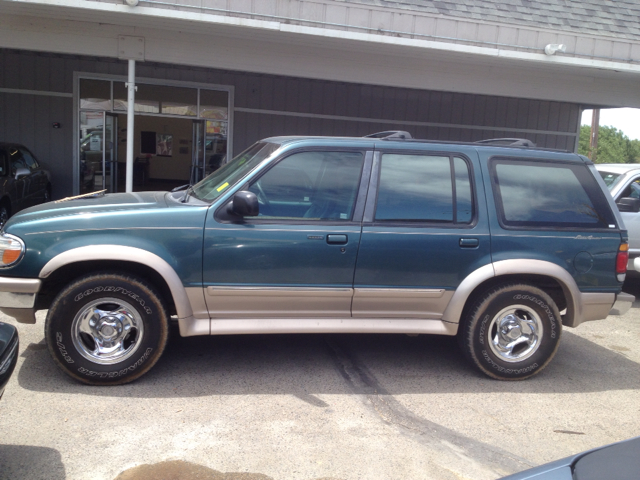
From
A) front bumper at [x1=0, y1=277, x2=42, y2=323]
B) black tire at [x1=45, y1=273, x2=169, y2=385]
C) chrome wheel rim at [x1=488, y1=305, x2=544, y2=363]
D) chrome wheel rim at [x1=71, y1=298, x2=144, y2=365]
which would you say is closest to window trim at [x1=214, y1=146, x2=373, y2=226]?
black tire at [x1=45, y1=273, x2=169, y2=385]

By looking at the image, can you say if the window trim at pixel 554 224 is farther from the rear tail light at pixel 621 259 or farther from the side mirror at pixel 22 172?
the side mirror at pixel 22 172

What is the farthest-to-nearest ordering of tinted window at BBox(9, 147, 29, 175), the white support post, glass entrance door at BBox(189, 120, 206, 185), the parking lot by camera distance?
glass entrance door at BBox(189, 120, 206, 185)
tinted window at BBox(9, 147, 29, 175)
the white support post
the parking lot

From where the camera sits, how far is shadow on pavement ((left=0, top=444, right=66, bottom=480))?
10.3 feet

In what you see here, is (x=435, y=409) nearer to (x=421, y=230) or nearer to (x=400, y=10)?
(x=421, y=230)

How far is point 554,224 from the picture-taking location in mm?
4785

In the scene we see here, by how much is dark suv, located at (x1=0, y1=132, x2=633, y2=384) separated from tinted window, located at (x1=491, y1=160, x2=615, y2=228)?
12mm

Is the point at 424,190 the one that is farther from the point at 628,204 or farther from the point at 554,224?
the point at 628,204

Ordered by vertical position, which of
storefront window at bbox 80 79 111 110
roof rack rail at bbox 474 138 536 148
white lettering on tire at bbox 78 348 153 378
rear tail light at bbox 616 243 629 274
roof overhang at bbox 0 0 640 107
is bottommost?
white lettering on tire at bbox 78 348 153 378

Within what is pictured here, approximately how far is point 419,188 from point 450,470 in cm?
217

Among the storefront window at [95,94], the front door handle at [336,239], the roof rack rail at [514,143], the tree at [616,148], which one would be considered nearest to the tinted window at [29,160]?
the storefront window at [95,94]

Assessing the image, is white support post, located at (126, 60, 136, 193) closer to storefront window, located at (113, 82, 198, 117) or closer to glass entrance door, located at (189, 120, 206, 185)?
storefront window, located at (113, 82, 198, 117)

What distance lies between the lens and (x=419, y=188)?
15.3 ft

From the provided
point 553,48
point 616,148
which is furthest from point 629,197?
point 616,148

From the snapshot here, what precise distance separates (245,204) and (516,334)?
253cm
